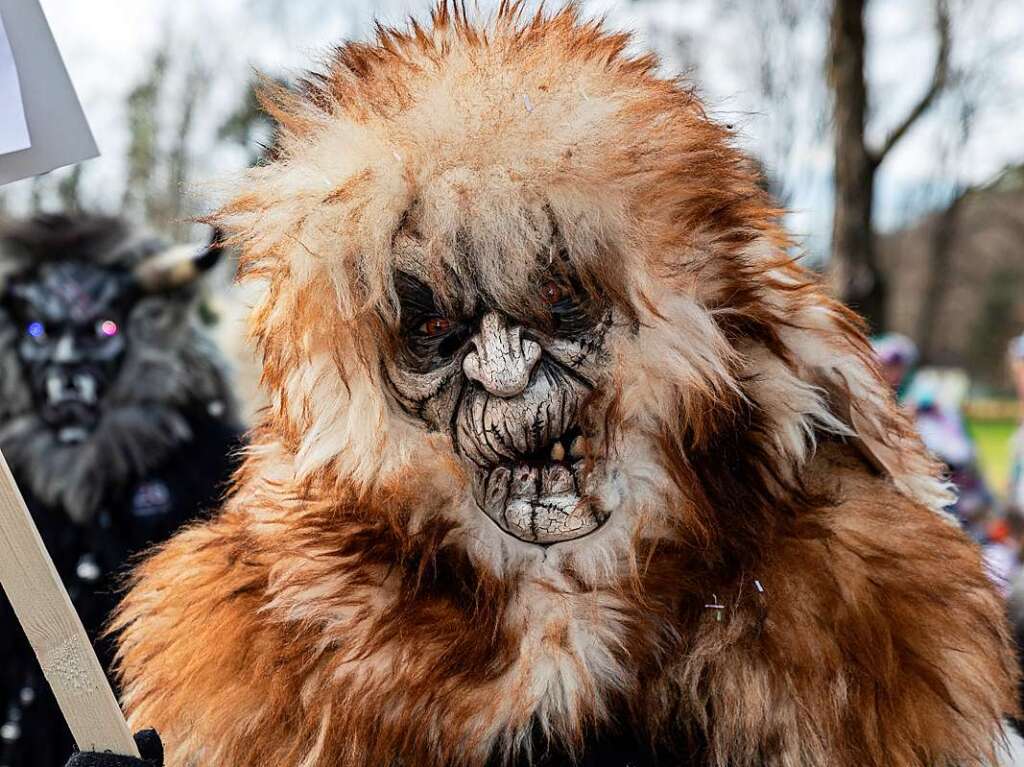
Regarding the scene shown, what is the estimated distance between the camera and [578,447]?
1559 millimetres

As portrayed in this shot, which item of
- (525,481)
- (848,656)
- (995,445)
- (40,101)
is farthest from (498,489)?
(995,445)

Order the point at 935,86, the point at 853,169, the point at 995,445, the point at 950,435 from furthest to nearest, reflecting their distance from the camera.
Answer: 1. the point at 995,445
2. the point at 935,86
3. the point at 853,169
4. the point at 950,435

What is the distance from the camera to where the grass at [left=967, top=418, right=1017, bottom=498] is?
2170 centimetres

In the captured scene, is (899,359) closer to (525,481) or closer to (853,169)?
(853,169)

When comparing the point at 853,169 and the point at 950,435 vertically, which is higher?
the point at 853,169

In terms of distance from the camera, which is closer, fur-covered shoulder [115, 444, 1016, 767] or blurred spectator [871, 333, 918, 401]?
fur-covered shoulder [115, 444, 1016, 767]

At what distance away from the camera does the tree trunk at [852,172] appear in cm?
698

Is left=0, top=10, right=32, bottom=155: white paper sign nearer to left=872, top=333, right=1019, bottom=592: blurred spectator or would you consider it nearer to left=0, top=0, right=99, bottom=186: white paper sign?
left=0, top=0, right=99, bottom=186: white paper sign

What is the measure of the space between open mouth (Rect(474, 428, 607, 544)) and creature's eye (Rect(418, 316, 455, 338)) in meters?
0.21

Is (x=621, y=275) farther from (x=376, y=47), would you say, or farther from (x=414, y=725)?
(x=414, y=725)

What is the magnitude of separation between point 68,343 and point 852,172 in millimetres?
5245

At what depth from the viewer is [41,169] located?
158cm

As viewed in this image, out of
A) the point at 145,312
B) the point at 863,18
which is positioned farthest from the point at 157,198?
the point at 145,312

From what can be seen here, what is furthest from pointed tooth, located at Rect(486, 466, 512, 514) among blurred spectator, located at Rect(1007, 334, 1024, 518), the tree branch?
the tree branch
